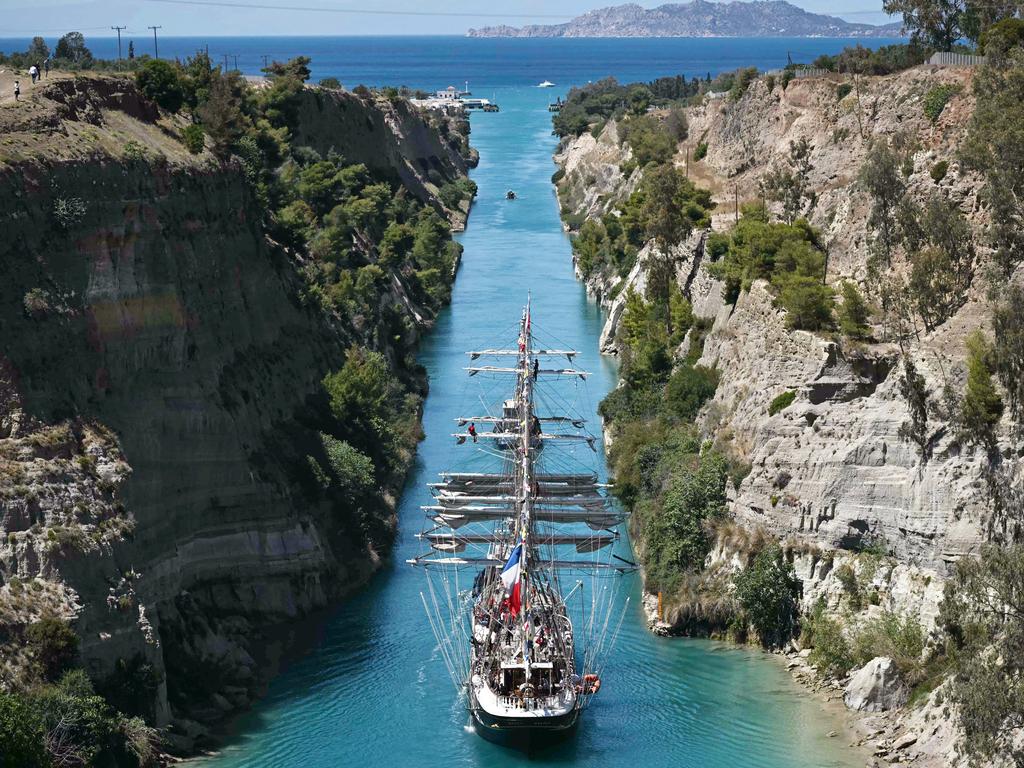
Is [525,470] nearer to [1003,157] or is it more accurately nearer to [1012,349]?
[1012,349]

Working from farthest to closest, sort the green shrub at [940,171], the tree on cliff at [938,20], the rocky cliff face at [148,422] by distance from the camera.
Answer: the tree on cliff at [938,20] < the green shrub at [940,171] < the rocky cliff face at [148,422]

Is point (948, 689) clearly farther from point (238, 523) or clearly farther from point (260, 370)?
point (260, 370)

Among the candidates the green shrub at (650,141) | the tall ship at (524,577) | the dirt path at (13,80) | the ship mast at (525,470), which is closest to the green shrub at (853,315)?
the tall ship at (524,577)

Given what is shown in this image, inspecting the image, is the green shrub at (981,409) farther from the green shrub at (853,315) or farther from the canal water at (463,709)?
the canal water at (463,709)

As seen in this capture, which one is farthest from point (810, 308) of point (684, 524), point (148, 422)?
point (148, 422)

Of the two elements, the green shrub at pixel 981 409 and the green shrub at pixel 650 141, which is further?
the green shrub at pixel 650 141

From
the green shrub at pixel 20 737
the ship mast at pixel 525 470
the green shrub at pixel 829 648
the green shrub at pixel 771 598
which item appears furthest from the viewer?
the green shrub at pixel 771 598
